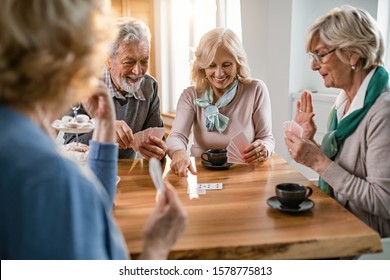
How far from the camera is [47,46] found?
63 cm

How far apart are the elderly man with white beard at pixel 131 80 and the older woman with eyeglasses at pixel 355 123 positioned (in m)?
0.80

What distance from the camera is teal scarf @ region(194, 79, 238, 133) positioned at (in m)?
Result: 2.25

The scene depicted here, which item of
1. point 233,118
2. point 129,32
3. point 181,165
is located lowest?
point 181,165

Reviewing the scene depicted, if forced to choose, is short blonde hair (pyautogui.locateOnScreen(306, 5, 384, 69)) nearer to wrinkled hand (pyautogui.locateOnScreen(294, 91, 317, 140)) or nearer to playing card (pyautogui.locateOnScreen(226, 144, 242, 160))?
wrinkled hand (pyautogui.locateOnScreen(294, 91, 317, 140))

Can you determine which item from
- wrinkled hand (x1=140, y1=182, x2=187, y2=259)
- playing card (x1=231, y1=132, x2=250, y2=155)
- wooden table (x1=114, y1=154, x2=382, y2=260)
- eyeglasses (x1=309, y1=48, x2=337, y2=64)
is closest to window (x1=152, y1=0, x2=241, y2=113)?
playing card (x1=231, y1=132, x2=250, y2=155)

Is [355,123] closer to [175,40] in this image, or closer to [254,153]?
[254,153]

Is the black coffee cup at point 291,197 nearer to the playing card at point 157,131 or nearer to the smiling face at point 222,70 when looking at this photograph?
the playing card at point 157,131

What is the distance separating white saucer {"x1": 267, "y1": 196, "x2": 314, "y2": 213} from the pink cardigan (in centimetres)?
85

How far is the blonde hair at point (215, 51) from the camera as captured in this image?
87.4 inches

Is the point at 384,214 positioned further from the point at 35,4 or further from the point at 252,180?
the point at 35,4

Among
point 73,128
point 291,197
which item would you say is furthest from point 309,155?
point 73,128

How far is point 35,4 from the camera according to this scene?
612mm

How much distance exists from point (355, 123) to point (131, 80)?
49.6 inches

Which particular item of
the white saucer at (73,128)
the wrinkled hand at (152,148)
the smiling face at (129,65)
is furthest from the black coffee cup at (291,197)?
the smiling face at (129,65)
